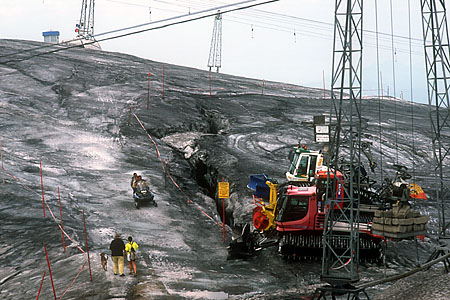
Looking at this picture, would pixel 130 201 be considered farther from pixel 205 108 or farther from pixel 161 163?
pixel 205 108

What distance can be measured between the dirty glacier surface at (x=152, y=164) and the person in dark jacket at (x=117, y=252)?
382mm

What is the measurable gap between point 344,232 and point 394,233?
3460 mm

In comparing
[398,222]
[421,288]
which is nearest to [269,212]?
[398,222]

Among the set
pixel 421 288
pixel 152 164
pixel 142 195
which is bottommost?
pixel 421 288

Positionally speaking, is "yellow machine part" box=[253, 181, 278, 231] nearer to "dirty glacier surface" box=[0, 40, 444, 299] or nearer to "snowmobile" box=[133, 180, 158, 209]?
"dirty glacier surface" box=[0, 40, 444, 299]

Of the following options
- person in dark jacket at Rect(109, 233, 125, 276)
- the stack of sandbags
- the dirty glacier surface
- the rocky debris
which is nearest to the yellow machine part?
the dirty glacier surface

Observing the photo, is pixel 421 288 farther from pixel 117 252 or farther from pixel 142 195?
pixel 142 195

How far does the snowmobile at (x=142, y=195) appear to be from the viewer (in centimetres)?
2492

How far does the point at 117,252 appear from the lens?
54.5 feet

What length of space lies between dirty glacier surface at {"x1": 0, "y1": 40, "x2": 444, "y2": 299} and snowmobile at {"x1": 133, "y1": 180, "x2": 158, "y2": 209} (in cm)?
48

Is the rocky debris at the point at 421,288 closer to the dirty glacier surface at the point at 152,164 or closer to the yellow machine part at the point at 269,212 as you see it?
the dirty glacier surface at the point at 152,164

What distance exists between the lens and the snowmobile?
24.9 meters

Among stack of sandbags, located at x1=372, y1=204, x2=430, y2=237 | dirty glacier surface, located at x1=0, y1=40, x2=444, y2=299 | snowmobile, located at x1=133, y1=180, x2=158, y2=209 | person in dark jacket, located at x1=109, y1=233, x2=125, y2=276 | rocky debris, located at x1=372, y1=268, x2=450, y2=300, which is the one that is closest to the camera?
rocky debris, located at x1=372, y1=268, x2=450, y2=300

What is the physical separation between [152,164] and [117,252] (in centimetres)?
1435
